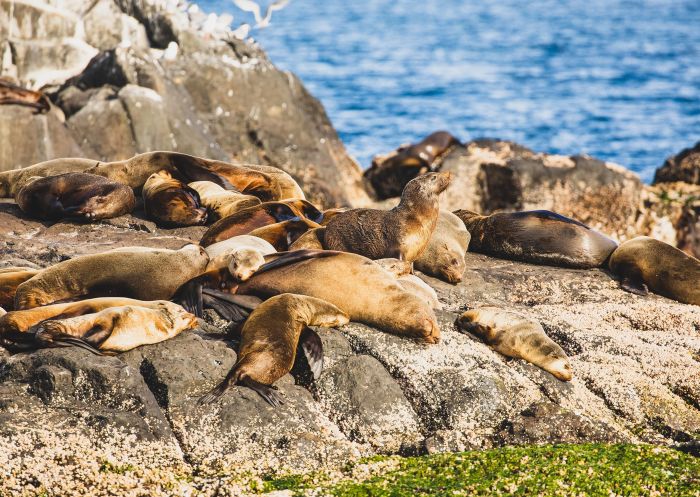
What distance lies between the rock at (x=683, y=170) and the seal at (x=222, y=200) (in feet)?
37.3

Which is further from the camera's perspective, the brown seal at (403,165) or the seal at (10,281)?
the brown seal at (403,165)

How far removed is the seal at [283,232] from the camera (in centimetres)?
788

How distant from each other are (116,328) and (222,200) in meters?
3.59

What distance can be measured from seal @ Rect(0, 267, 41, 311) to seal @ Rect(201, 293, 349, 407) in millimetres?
1621

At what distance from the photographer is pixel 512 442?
5488 millimetres

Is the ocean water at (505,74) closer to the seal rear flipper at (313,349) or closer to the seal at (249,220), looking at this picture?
the seal at (249,220)

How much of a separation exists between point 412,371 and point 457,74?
2272 inches

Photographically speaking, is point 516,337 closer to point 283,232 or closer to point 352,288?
point 352,288

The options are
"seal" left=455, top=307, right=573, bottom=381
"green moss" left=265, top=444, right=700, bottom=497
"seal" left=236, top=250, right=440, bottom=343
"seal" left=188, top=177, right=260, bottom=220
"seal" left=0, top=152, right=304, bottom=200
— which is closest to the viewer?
"green moss" left=265, top=444, right=700, bottom=497

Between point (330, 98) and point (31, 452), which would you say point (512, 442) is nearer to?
point (31, 452)

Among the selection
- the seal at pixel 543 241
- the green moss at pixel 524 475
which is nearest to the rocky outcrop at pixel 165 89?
the seal at pixel 543 241

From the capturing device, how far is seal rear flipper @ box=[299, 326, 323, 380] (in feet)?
18.6

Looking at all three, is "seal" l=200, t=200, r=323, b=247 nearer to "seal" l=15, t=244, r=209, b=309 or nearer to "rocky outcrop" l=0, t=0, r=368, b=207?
"seal" l=15, t=244, r=209, b=309

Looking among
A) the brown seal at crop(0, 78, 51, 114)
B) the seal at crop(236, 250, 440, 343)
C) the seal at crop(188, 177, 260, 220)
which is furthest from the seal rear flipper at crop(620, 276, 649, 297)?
the brown seal at crop(0, 78, 51, 114)
